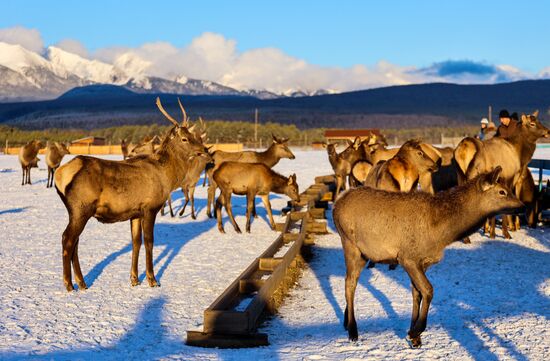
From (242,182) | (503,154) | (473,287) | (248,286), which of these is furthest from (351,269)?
(242,182)

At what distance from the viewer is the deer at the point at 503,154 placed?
531 inches

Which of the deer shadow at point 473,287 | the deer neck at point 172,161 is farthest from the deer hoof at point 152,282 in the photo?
the deer shadow at point 473,287

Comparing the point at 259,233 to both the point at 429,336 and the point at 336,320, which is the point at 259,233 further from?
the point at 429,336

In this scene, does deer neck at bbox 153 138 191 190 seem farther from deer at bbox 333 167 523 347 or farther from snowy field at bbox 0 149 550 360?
deer at bbox 333 167 523 347

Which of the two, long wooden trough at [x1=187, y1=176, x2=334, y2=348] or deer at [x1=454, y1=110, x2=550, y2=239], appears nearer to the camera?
long wooden trough at [x1=187, y1=176, x2=334, y2=348]

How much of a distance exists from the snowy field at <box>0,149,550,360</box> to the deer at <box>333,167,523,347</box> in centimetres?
60

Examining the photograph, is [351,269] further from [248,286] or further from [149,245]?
[149,245]

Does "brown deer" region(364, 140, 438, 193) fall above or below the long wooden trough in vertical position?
above

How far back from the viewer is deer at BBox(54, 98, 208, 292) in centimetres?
895

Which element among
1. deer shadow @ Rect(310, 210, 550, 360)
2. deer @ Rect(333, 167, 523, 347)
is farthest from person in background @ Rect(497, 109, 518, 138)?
deer @ Rect(333, 167, 523, 347)

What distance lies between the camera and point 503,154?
13938 mm

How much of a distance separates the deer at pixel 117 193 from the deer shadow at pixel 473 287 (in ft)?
8.67

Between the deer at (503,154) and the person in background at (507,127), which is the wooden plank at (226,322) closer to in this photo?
the deer at (503,154)

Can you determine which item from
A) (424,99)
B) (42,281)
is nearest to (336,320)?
(42,281)
